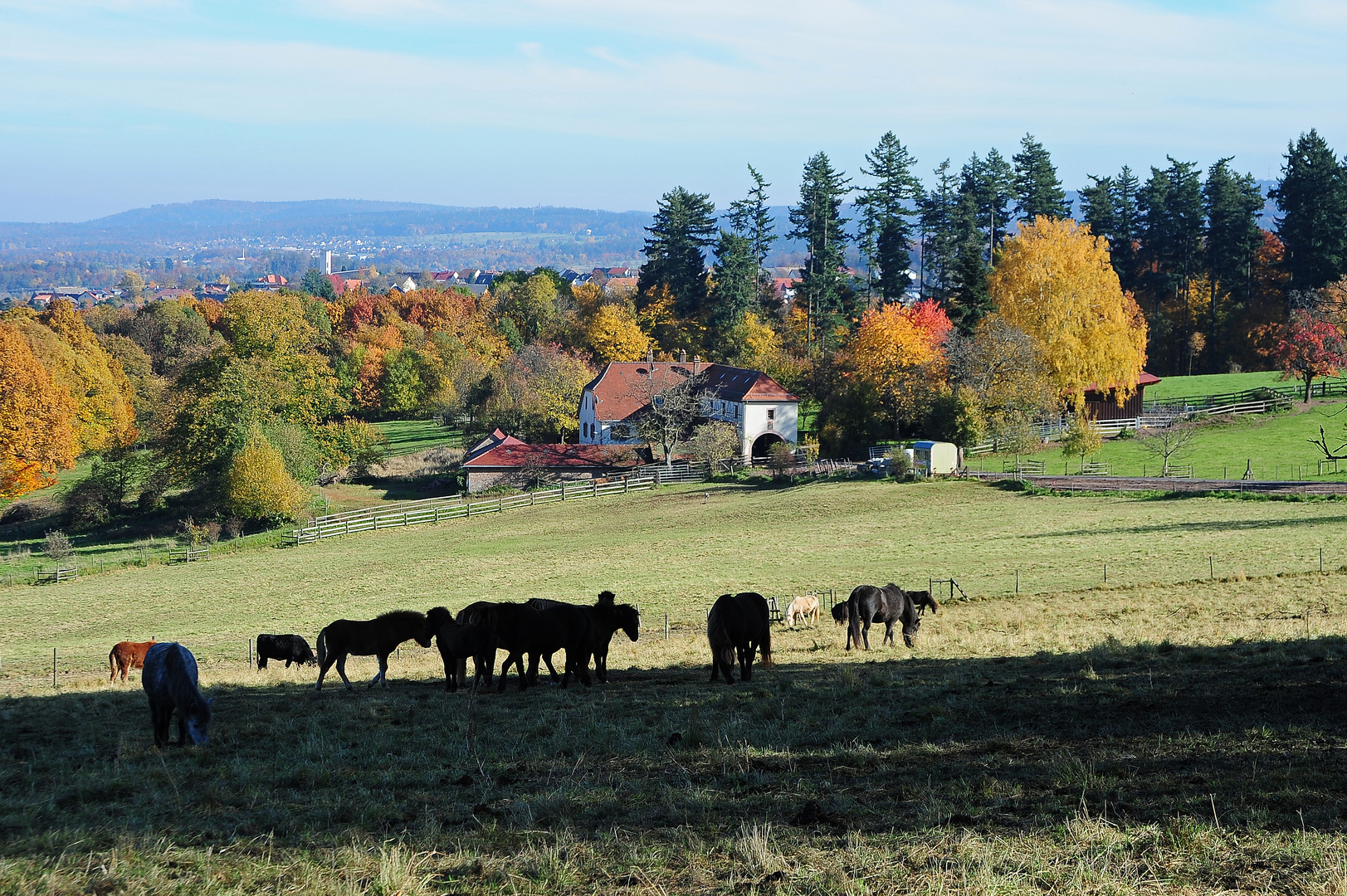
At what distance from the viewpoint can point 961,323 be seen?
222ft

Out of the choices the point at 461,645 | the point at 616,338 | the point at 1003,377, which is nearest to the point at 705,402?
the point at 1003,377

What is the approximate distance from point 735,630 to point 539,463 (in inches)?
2027

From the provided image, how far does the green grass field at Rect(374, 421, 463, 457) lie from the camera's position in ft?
277

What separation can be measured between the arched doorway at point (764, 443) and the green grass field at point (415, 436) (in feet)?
83.0

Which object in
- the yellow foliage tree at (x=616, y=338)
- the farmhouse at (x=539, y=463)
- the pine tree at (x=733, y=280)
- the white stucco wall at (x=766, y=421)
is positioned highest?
the pine tree at (x=733, y=280)

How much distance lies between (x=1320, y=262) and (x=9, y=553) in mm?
86773

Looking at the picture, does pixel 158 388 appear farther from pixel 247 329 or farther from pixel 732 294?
pixel 732 294

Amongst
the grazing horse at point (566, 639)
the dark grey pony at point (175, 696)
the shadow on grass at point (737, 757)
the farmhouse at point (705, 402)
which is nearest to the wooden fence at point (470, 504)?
the farmhouse at point (705, 402)

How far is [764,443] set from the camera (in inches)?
2768

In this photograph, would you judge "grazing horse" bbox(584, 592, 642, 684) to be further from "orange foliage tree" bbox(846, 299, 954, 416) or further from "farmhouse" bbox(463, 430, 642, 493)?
"farmhouse" bbox(463, 430, 642, 493)

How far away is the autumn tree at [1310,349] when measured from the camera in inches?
2196

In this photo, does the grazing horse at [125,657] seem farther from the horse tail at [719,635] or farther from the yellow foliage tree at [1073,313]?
the yellow foliage tree at [1073,313]

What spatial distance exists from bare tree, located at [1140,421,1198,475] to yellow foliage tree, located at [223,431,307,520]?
4302 centimetres

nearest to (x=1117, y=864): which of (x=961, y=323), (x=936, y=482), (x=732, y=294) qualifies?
(x=936, y=482)
